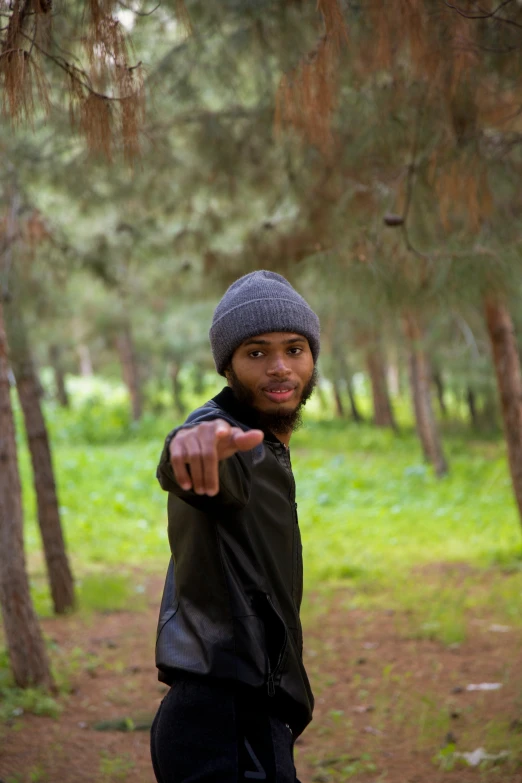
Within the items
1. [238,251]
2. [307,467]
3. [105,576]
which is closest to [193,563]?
[238,251]

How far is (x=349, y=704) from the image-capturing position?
5793 mm

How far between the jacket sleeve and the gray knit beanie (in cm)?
35

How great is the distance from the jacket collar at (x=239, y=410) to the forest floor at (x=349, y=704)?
9.67 ft

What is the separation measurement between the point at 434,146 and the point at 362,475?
37.3ft

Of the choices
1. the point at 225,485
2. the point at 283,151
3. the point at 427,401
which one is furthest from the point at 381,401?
the point at 225,485

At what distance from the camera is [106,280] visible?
8211 millimetres

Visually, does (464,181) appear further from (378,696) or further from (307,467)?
(307,467)

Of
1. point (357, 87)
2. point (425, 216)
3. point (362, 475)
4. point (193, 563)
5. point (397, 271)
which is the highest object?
point (357, 87)

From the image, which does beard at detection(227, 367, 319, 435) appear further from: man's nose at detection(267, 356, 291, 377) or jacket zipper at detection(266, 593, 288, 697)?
jacket zipper at detection(266, 593, 288, 697)

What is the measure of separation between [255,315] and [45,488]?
6376 millimetres

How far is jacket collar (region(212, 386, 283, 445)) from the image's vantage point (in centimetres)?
212

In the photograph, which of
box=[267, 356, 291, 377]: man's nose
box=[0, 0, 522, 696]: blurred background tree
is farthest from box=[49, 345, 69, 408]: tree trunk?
box=[267, 356, 291, 377]: man's nose

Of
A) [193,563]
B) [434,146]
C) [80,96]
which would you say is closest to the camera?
[193,563]

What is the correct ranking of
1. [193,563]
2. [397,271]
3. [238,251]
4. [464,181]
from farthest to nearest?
1. [238,251]
2. [397,271]
3. [464,181]
4. [193,563]
